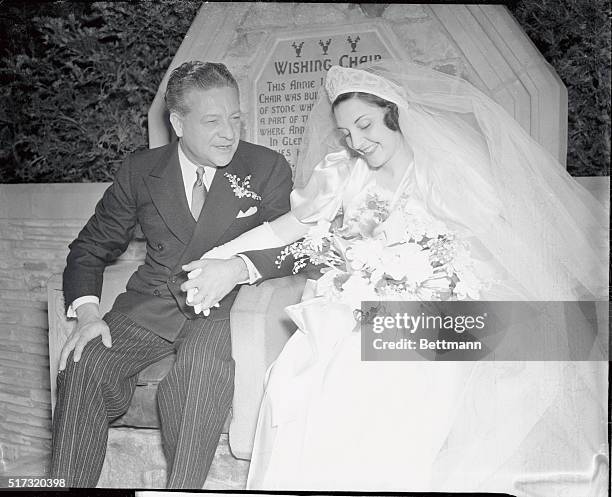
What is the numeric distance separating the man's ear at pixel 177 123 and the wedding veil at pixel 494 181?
42cm

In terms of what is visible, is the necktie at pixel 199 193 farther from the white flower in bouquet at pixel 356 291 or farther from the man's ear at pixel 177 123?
the white flower in bouquet at pixel 356 291

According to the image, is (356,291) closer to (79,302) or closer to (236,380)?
(236,380)

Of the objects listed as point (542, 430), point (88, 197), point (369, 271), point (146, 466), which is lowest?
point (146, 466)

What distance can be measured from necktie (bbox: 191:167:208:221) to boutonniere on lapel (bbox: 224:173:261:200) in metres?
0.07

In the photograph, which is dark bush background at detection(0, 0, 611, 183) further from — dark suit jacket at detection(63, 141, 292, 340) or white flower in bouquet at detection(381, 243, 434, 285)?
white flower in bouquet at detection(381, 243, 434, 285)

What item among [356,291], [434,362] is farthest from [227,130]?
[434,362]

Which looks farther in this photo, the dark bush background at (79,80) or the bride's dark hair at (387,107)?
the dark bush background at (79,80)

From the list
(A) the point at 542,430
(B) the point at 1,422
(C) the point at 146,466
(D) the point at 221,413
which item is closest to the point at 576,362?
(A) the point at 542,430

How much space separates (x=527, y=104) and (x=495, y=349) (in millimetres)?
718

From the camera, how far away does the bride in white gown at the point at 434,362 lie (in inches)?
82.9

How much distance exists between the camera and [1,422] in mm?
2377

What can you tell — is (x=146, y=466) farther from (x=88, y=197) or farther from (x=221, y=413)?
(x=88, y=197)

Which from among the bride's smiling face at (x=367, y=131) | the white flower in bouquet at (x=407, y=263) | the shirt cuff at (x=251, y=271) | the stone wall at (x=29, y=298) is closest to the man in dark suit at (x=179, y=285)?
the shirt cuff at (x=251, y=271)

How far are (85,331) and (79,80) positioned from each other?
2.54ft
